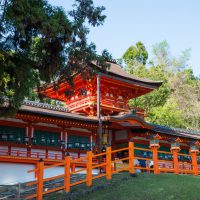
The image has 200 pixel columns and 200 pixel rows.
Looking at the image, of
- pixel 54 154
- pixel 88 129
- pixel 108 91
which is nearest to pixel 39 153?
pixel 54 154

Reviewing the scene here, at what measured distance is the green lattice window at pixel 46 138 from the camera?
20.8 metres

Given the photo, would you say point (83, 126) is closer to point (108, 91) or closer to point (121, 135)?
point (121, 135)

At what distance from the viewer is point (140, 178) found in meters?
13.6

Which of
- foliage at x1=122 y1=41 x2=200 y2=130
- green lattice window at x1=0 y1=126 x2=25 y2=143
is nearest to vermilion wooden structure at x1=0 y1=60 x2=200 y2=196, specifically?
green lattice window at x1=0 y1=126 x2=25 y2=143

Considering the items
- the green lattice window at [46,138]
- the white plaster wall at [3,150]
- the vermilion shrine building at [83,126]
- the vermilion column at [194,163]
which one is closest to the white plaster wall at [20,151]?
the vermilion shrine building at [83,126]

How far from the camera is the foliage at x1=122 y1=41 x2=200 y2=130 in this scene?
38844mm

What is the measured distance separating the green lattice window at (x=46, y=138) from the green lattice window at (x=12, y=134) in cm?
85

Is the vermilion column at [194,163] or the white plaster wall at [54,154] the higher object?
the white plaster wall at [54,154]

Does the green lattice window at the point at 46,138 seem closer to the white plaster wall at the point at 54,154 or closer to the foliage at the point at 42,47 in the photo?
the white plaster wall at the point at 54,154

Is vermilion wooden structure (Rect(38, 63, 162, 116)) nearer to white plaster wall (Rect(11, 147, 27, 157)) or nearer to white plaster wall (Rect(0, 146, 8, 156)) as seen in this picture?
white plaster wall (Rect(11, 147, 27, 157))

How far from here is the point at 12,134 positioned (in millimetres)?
19703

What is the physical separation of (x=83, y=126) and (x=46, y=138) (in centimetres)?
255

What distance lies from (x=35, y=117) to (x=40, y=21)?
29.4 feet

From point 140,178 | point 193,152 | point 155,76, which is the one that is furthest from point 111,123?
point 155,76
